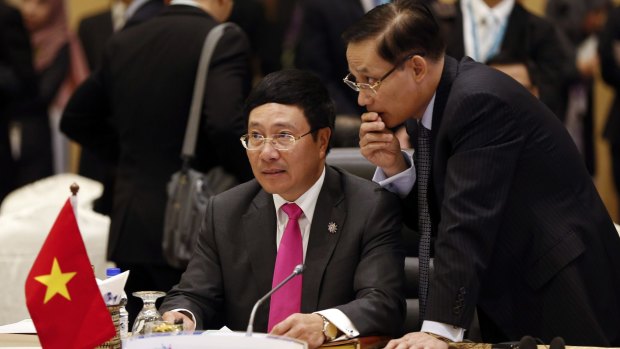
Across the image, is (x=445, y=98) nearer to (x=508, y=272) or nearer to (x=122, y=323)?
(x=508, y=272)

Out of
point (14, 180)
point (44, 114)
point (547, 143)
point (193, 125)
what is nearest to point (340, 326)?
point (547, 143)

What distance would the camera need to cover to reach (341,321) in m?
3.17

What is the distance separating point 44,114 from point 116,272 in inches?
193

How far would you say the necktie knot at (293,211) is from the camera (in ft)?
11.4

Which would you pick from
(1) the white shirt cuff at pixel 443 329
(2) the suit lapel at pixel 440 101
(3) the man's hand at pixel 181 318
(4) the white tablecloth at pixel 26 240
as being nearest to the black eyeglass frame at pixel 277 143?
(2) the suit lapel at pixel 440 101

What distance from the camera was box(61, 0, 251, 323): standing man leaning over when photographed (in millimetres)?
4578

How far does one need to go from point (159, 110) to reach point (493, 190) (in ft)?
6.10

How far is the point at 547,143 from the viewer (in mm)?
3248

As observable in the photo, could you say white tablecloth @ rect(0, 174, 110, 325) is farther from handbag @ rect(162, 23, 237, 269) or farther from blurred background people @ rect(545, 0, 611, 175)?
blurred background people @ rect(545, 0, 611, 175)

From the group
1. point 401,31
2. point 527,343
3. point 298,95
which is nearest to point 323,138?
point 298,95

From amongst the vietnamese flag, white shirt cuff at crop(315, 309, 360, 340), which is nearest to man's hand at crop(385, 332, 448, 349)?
white shirt cuff at crop(315, 309, 360, 340)

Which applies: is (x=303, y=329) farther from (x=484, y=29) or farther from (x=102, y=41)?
(x=102, y=41)

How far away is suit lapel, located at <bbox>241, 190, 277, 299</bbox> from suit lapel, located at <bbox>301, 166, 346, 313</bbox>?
0.11 m

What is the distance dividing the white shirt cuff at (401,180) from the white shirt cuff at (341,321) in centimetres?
48
